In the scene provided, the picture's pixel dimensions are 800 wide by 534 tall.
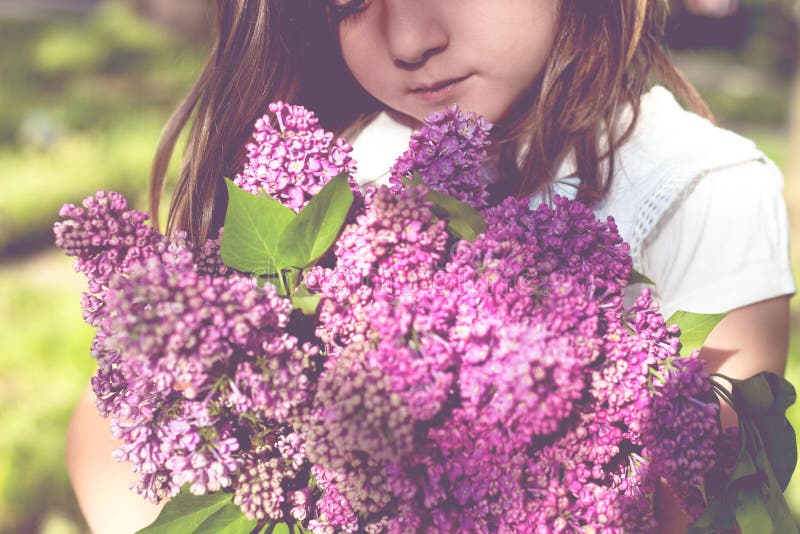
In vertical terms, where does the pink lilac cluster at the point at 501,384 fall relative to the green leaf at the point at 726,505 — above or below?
above

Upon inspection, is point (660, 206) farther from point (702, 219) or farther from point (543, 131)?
point (543, 131)

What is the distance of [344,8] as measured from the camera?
49.5 inches

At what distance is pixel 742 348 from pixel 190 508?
33.8 inches

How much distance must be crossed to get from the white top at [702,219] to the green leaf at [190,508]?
76 cm

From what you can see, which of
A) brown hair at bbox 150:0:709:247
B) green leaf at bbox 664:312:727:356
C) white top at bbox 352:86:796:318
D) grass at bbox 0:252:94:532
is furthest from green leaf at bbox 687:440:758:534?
grass at bbox 0:252:94:532

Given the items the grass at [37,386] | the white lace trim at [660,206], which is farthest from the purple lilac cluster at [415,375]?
the grass at [37,386]

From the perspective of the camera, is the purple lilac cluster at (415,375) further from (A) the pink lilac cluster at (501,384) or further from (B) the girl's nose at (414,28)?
(B) the girl's nose at (414,28)

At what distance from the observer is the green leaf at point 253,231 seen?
849 mm

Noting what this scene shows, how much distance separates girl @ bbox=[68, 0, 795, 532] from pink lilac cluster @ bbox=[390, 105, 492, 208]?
33cm

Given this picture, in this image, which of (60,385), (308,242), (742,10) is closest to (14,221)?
(60,385)

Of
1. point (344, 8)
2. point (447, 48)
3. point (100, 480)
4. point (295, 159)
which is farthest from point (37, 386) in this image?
point (295, 159)

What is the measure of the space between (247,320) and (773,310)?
0.98m

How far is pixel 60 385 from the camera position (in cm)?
326

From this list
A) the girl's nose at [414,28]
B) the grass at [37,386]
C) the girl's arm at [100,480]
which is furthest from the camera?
the grass at [37,386]
